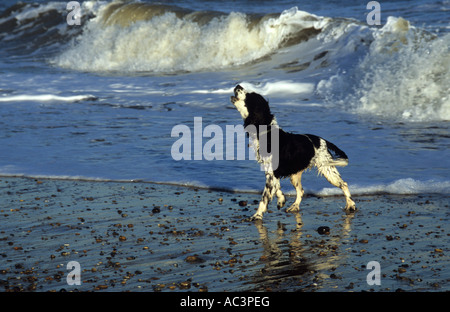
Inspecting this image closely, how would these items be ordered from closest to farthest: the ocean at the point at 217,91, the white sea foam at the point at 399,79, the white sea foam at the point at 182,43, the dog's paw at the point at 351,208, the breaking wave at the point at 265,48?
1. the dog's paw at the point at 351,208
2. the ocean at the point at 217,91
3. the white sea foam at the point at 399,79
4. the breaking wave at the point at 265,48
5. the white sea foam at the point at 182,43

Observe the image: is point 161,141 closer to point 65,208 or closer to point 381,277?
point 65,208

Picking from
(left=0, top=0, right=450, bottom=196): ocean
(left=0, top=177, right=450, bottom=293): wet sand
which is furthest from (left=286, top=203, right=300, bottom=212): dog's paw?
(left=0, top=0, right=450, bottom=196): ocean

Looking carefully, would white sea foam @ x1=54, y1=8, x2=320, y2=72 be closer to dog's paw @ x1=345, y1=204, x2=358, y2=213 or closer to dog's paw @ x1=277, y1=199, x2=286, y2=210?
dog's paw @ x1=277, y1=199, x2=286, y2=210

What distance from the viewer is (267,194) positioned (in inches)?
273

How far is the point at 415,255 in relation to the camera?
5.60 m

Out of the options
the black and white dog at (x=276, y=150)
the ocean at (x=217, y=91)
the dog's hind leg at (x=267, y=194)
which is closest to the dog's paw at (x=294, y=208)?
the black and white dog at (x=276, y=150)

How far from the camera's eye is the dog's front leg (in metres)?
6.87

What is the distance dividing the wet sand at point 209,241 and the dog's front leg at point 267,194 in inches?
4.7

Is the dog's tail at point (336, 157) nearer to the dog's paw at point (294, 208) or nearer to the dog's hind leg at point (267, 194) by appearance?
the dog's paw at point (294, 208)

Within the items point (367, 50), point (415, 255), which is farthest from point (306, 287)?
point (367, 50)

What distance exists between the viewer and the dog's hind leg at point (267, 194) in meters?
6.88

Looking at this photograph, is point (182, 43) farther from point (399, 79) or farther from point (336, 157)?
point (336, 157)

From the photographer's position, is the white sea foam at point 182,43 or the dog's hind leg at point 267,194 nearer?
the dog's hind leg at point 267,194

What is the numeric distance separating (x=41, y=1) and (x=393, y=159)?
97.5 ft
